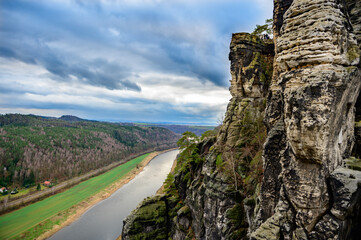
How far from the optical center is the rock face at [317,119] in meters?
7.57

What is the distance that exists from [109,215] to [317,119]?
49522mm

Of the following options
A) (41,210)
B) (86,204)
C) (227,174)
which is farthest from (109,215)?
(227,174)

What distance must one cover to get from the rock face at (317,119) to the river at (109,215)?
1491 inches

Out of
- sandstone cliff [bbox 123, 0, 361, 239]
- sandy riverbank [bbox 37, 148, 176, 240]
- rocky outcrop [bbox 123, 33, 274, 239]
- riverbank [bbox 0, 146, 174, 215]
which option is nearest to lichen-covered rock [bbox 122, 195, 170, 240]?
rocky outcrop [bbox 123, 33, 274, 239]

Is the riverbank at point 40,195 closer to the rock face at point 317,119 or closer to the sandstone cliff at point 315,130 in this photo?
the sandstone cliff at point 315,130

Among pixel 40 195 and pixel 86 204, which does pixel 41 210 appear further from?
pixel 40 195

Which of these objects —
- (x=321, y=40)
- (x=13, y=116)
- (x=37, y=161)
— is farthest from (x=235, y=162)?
(x=13, y=116)

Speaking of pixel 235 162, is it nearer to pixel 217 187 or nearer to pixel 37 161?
pixel 217 187

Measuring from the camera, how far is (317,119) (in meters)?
7.55

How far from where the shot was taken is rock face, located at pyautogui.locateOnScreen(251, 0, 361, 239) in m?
7.57

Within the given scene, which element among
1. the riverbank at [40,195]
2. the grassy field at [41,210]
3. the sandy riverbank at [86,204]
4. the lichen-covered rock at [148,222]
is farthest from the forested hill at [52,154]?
the lichen-covered rock at [148,222]

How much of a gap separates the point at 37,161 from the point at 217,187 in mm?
106912

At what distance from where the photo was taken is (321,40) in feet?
27.4

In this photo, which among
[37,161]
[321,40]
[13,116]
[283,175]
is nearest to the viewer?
[321,40]
